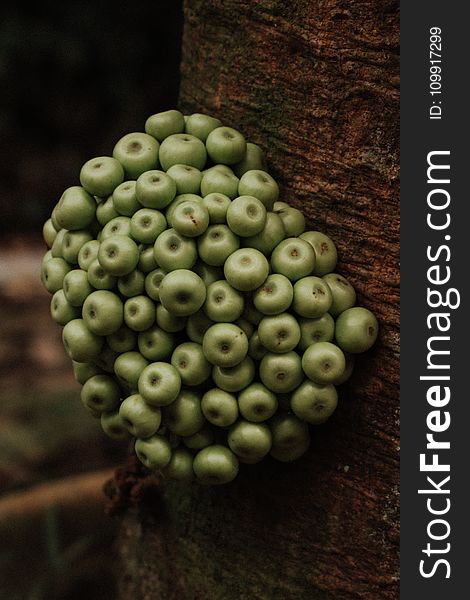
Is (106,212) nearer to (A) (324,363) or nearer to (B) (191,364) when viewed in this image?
(B) (191,364)

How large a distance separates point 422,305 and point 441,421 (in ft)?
0.69

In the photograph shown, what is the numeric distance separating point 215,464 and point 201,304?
1.02 feet

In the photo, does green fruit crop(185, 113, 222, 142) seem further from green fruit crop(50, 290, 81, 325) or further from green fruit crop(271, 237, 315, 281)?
green fruit crop(50, 290, 81, 325)

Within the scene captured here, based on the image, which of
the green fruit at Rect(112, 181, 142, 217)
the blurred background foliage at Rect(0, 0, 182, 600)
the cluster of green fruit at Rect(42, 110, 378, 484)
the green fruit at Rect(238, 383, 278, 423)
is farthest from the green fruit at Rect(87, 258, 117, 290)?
the blurred background foliage at Rect(0, 0, 182, 600)

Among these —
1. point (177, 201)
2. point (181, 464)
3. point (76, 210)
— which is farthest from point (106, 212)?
point (181, 464)

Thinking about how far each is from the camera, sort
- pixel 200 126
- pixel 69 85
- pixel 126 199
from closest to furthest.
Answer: pixel 126 199 → pixel 200 126 → pixel 69 85

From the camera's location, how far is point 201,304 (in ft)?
4.58

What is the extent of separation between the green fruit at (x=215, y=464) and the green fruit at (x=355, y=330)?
0.96 feet

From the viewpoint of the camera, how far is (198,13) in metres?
1.78

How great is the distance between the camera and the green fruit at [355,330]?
57.1 inches

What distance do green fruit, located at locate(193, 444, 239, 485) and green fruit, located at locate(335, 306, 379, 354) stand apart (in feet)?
0.96

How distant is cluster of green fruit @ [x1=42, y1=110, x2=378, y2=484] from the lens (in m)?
1.40

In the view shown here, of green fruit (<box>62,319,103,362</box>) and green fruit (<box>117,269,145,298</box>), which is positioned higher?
green fruit (<box>117,269,145,298</box>)

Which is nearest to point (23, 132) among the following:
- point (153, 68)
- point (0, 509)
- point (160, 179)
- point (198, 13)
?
point (153, 68)
